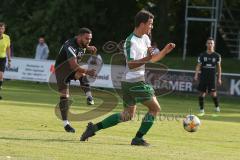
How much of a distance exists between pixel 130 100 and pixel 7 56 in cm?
1144

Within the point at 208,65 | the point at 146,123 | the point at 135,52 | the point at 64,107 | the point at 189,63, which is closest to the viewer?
the point at 135,52

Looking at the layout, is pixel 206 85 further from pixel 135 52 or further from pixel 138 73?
pixel 135 52

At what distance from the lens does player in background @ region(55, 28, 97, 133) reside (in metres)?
14.4

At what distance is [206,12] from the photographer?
42438 millimetres

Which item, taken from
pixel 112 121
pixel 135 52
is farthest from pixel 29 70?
pixel 135 52

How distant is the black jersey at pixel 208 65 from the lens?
73.4ft

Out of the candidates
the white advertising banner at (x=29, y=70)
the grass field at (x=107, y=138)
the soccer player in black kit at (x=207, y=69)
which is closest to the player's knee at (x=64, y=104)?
the grass field at (x=107, y=138)

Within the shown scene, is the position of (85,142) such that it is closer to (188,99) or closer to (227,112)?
(227,112)

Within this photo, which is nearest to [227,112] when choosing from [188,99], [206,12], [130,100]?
[188,99]

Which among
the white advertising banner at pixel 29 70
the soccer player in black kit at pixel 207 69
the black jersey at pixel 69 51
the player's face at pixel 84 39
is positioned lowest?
the white advertising banner at pixel 29 70

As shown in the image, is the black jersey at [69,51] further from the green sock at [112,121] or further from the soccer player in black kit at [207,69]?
the soccer player in black kit at [207,69]

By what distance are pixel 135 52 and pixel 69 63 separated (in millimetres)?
2469

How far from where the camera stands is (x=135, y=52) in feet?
40.3

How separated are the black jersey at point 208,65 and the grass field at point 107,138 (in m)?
1.10
